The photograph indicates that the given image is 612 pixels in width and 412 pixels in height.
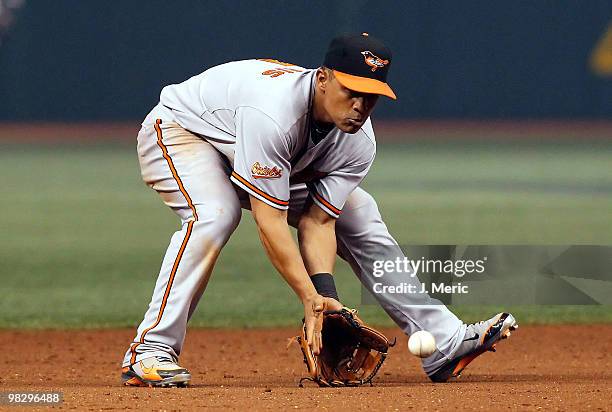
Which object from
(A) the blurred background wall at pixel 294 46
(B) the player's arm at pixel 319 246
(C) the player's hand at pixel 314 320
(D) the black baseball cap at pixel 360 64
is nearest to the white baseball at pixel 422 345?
(B) the player's arm at pixel 319 246

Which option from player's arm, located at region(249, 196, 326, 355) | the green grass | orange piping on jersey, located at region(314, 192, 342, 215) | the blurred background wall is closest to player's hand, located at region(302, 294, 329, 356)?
player's arm, located at region(249, 196, 326, 355)

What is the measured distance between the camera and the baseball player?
13.0 feet

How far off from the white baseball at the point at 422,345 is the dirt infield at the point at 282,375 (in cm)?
12

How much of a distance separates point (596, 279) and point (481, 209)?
15.0ft

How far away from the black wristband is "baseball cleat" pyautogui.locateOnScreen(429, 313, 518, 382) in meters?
0.56

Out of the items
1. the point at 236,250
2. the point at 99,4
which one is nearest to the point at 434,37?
the point at 99,4

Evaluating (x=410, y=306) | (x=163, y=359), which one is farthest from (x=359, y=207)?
(x=163, y=359)

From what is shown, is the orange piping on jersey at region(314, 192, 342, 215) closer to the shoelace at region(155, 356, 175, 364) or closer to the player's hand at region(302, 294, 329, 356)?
the player's hand at region(302, 294, 329, 356)

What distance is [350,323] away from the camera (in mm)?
4133

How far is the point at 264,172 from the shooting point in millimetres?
3971

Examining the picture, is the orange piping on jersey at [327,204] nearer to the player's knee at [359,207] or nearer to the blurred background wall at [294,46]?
the player's knee at [359,207]

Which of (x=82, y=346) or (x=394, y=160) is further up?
(x=82, y=346)

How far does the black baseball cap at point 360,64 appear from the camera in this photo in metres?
3.88

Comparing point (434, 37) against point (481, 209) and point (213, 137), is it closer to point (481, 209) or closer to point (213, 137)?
point (481, 209)
